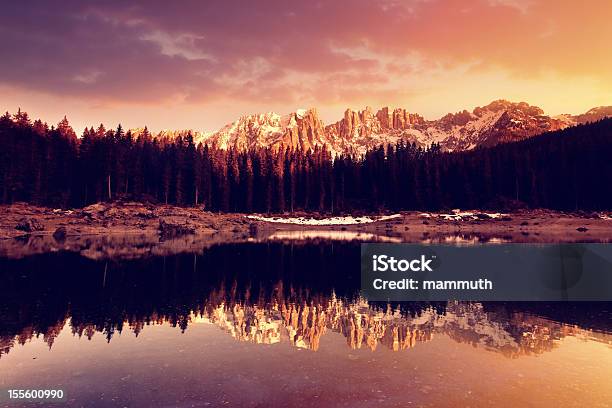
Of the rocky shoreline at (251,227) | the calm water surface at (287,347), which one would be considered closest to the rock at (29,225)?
the rocky shoreline at (251,227)

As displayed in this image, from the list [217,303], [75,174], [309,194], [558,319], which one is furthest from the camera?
[309,194]

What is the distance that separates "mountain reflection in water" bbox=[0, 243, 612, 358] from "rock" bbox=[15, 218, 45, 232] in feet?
134

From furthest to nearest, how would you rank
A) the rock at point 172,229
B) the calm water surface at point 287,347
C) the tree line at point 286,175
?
the tree line at point 286,175 → the rock at point 172,229 → the calm water surface at point 287,347

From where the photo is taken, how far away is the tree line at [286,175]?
87000mm

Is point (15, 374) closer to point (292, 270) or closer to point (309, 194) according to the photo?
point (292, 270)

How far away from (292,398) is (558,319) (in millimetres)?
13772

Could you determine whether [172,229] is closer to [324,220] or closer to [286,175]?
[324,220]

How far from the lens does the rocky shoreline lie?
5753 cm

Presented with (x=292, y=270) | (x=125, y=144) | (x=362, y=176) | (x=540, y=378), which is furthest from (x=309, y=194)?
(x=540, y=378)

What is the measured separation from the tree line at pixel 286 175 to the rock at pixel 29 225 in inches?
658

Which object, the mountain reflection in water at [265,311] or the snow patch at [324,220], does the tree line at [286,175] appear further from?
the mountain reflection in water at [265,311]

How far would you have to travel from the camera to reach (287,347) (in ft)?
44.8

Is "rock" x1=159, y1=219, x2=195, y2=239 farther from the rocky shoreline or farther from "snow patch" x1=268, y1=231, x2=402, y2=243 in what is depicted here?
"snow patch" x1=268, y1=231, x2=402, y2=243

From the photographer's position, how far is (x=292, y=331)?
15.6m
